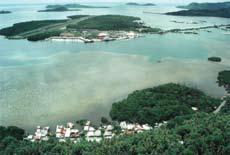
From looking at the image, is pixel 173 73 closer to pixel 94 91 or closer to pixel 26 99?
pixel 94 91

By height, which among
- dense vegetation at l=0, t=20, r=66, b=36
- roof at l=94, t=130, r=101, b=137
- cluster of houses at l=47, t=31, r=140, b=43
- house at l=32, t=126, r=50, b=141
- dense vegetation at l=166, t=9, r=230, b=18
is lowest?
house at l=32, t=126, r=50, b=141

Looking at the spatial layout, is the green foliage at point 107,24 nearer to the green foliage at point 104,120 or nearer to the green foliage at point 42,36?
the green foliage at point 42,36

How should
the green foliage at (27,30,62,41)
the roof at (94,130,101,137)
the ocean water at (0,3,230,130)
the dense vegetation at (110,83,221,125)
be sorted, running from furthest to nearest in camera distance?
the green foliage at (27,30,62,41), the ocean water at (0,3,230,130), the dense vegetation at (110,83,221,125), the roof at (94,130,101,137)

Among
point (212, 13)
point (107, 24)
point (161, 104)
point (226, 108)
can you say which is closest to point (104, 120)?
point (161, 104)

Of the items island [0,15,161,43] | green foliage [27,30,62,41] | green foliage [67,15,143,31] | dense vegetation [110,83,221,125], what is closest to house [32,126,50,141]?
dense vegetation [110,83,221,125]

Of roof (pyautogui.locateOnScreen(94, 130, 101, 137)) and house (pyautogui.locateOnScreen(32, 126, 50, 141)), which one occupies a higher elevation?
roof (pyautogui.locateOnScreen(94, 130, 101, 137))

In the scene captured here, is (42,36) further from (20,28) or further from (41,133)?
(41,133)

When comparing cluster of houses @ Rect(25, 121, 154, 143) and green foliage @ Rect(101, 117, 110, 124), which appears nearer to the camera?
cluster of houses @ Rect(25, 121, 154, 143)

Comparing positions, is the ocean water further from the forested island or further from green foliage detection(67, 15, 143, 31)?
green foliage detection(67, 15, 143, 31)

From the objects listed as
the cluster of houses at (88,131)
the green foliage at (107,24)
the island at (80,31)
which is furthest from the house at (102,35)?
the cluster of houses at (88,131)
